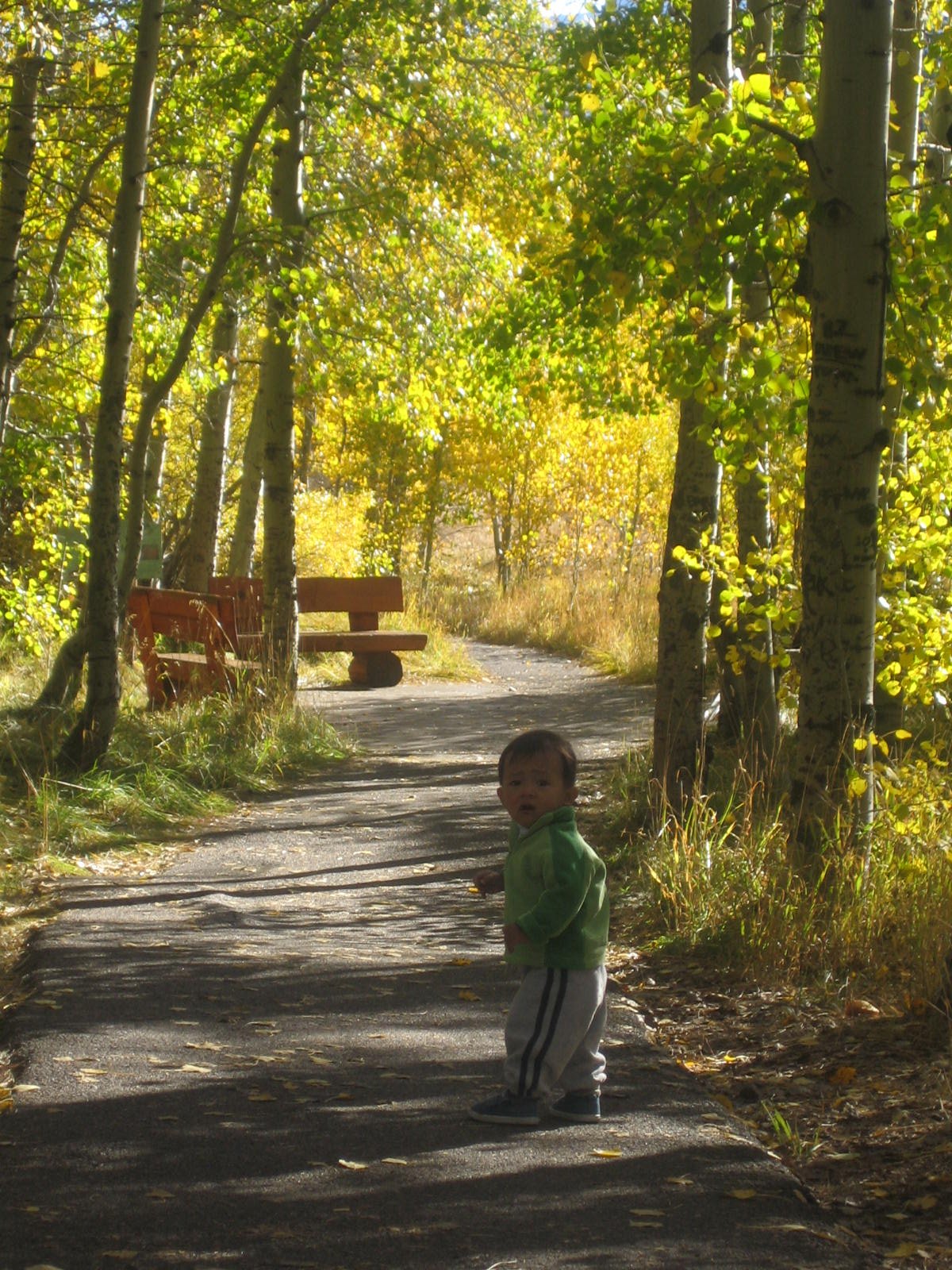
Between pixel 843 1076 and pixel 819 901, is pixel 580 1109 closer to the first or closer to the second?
pixel 843 1076

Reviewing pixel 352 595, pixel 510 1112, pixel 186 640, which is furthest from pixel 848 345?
pixel 352 595

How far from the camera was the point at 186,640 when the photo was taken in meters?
13.9

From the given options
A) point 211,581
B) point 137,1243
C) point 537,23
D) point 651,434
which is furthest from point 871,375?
point 651,434

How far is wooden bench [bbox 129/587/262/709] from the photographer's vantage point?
1249 centimetres

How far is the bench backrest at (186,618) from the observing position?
Result: 12859 millimetres

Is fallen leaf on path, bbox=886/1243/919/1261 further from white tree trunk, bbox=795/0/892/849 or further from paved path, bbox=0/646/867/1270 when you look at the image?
white tree trunk, bbox=795/0/892/849

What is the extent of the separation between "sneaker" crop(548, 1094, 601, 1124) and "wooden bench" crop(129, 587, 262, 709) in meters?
8.08

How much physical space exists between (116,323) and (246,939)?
4.52 m

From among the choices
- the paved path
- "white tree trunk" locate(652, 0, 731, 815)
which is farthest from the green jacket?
"white tree trunk" locate(652, 0, 731, 815)

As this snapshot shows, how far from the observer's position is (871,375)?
19.6ft

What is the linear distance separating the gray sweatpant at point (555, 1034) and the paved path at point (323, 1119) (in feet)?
0.44

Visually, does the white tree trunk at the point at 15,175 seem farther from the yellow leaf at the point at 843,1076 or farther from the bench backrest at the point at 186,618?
the yellow leaf at the point at 843,1076

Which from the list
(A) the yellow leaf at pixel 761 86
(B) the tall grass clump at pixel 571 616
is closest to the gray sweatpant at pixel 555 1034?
(A) the yellow leaf at pixel 761 86

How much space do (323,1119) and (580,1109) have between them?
727 millimetres
